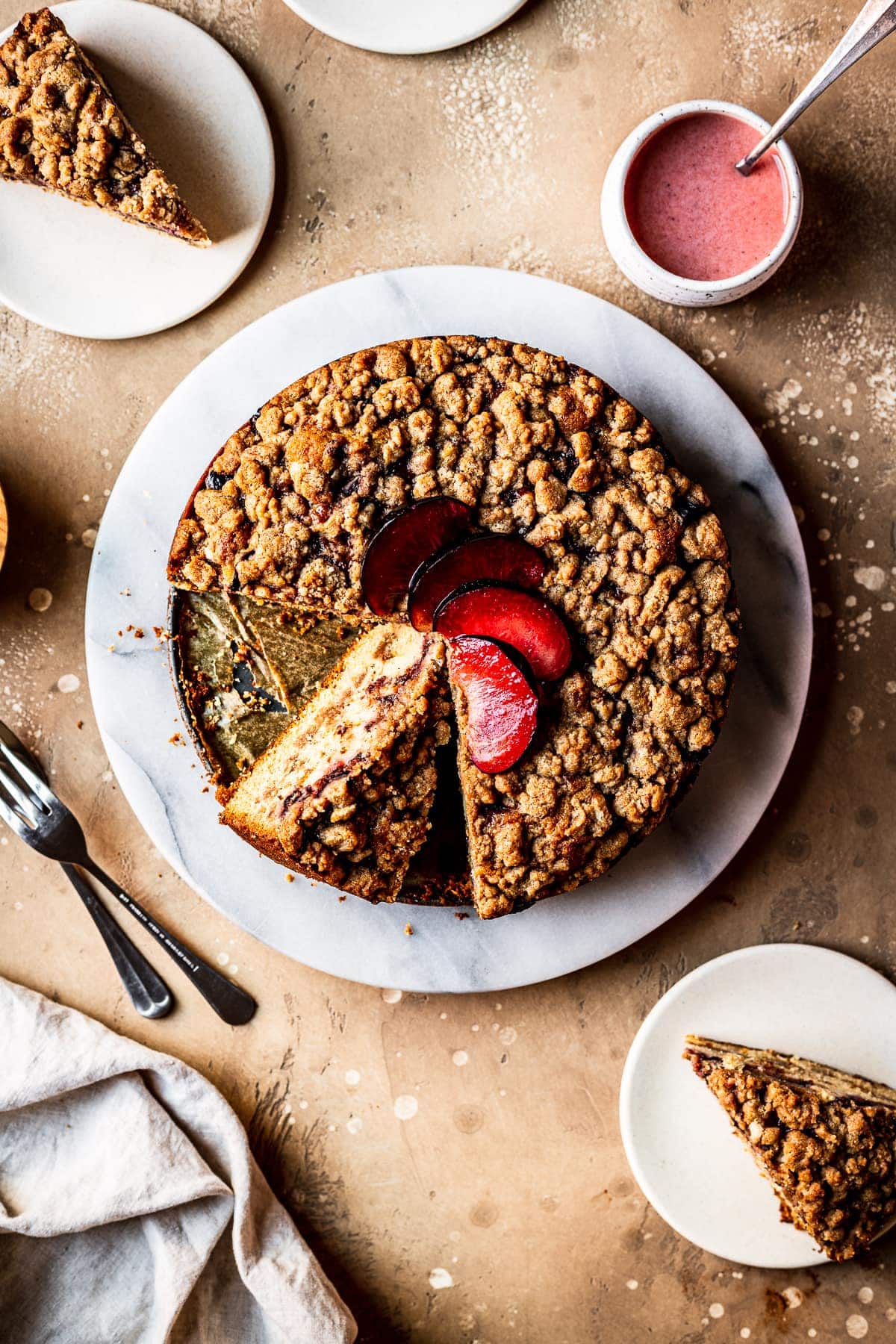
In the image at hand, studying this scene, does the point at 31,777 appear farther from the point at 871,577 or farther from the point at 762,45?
the point at 762,45

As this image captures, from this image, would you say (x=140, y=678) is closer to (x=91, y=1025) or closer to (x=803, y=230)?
(x=91, y=1025)

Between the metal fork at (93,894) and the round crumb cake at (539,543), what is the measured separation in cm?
93

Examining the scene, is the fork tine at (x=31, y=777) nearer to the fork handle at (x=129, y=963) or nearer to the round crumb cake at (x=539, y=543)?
the fork handle at (x=129, y=963)

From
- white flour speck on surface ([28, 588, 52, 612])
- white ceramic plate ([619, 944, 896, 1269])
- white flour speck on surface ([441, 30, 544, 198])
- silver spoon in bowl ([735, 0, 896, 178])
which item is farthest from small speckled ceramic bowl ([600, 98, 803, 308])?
white flour speck on surface ([28, 588, 52, 612])

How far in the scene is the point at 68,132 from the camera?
3.10 meters

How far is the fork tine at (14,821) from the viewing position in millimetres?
3211

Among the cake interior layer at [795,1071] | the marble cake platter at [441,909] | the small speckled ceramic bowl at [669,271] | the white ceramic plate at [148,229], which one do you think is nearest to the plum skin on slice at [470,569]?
the marble cake platter at [441,909]

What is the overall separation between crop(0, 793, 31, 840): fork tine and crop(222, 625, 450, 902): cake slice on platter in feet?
2.84

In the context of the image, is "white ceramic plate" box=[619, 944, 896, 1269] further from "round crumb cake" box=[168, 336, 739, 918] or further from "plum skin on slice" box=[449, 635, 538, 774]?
"plum skin on slice" box=[449, 635, 538, 774]

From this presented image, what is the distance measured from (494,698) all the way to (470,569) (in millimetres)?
329

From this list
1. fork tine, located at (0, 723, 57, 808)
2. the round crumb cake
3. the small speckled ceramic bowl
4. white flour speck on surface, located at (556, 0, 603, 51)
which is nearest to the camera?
the round crumb cake

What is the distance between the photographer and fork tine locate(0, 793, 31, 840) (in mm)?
3211

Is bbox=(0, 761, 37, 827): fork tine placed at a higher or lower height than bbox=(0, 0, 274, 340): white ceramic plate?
lower

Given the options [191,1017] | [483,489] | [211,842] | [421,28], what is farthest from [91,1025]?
[421,28]
